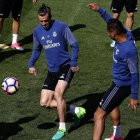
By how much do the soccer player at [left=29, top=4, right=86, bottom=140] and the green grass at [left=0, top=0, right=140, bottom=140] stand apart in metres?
0.54

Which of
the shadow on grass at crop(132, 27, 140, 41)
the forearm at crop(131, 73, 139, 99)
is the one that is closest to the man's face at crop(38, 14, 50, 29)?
the forearm at crop(131, 73, 139, 99)

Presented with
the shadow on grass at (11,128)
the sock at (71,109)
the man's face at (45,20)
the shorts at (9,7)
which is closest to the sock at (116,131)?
the sock at (71,109)

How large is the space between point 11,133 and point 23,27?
7620mm

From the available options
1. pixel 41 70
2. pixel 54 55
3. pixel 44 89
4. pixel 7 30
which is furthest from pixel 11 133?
pixel 7 30

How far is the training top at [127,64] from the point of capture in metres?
8.85

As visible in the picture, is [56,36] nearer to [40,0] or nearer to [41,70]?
[41,70]

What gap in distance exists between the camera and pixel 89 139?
10266 millimetres

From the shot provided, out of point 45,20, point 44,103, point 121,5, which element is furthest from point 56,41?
point 121,5

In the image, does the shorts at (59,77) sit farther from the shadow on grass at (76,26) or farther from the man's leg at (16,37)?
the shadow on grass at (76,26)

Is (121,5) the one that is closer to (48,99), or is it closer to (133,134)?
(48,99)

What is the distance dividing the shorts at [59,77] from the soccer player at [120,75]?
1325 millimetres

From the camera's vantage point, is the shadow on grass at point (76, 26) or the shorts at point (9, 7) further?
the shadow on grass at point (76, 26)

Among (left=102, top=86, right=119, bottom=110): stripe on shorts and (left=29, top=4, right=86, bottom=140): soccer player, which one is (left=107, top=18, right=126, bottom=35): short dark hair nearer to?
(left=102, top=86, right=119, bottom=110): stripe on shorts

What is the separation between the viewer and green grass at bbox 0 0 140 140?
1073cm
